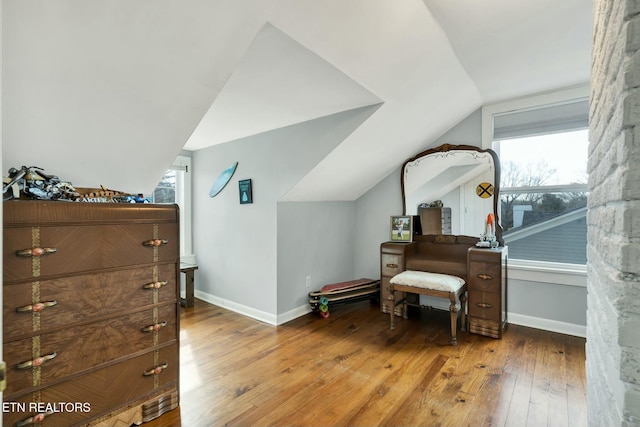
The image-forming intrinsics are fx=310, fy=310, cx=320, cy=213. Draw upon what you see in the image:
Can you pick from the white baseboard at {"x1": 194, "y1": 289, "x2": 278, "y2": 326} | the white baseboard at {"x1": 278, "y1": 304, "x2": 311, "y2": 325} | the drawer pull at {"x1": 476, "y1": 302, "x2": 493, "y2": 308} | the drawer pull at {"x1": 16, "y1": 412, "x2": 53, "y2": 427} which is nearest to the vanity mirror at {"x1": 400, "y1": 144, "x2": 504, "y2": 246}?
the drawer pull at {"x1": 476, "y1": 302, "x2": 493, "y2": 308}

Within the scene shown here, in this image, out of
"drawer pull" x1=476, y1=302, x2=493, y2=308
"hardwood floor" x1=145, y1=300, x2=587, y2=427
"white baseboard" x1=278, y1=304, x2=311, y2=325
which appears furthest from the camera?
"white baseboard" x1=278, y1=304, x2=311, y2=325

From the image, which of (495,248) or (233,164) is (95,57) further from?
(495,248)

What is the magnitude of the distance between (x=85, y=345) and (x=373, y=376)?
1741 mm

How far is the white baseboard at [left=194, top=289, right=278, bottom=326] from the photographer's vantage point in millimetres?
3232

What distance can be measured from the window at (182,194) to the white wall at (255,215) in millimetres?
101

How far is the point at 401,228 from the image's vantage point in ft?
11.9

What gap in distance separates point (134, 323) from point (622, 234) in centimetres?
200

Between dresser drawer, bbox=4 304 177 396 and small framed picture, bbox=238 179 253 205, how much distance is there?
5.90 ft

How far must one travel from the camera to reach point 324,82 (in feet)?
7.00

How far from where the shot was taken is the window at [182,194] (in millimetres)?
4137

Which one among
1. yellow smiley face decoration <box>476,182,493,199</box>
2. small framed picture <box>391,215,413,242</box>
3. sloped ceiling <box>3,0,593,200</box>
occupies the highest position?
sloped ceiling <box>3,0,593,200</box>

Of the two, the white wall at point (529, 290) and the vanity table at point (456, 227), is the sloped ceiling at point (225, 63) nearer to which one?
the white wall at point (529, 290)

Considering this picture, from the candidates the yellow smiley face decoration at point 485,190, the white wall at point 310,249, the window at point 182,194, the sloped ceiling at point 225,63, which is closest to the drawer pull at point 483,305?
the yellow smiley face decoration at point 485,190

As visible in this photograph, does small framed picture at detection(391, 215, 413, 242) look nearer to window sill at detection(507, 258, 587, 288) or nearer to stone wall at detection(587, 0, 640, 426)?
window sill at detection(507, 258, 587, 288)
